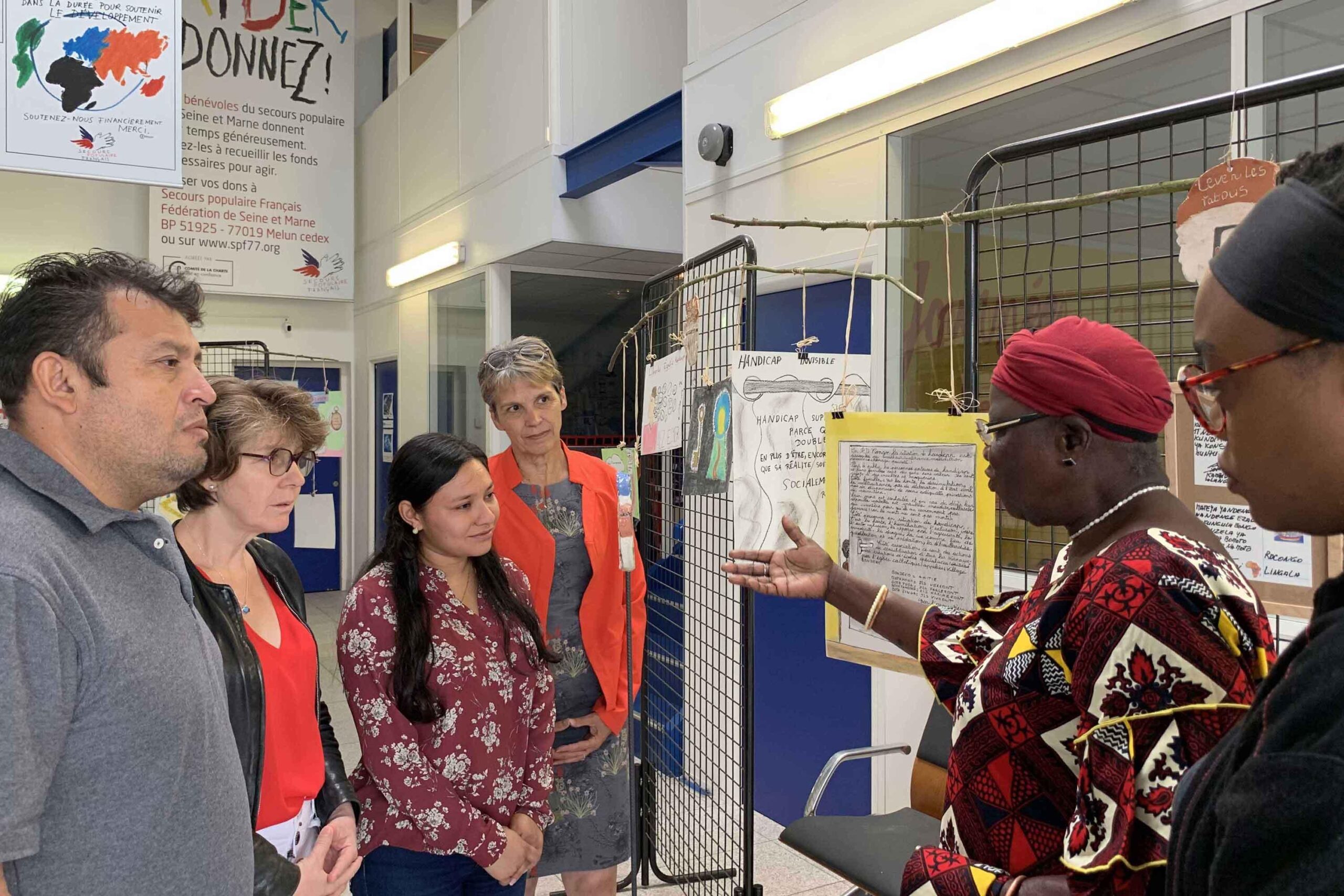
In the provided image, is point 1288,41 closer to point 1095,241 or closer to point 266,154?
point 1095,241

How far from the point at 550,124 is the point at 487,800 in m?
4.69

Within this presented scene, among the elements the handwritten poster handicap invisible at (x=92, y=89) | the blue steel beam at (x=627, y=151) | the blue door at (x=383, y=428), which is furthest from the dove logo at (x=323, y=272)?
the handwritten poster handicap invisible at (x=92, y=89)

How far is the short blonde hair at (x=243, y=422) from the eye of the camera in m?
1.73

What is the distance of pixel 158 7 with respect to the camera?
156 inches

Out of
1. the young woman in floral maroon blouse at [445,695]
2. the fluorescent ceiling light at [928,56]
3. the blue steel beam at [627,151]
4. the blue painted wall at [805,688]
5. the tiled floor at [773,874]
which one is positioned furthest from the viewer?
the blue steel beam at [627,151]

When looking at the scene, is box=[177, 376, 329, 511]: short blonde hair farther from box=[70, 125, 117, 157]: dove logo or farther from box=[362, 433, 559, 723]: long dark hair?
box=[70, 125, 117, 157]: dove logo

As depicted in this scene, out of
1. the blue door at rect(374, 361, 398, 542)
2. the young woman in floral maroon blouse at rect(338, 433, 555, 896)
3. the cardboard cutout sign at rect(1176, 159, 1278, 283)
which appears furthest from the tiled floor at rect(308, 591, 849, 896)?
the blue door at rect(374, 361, 398, 542)

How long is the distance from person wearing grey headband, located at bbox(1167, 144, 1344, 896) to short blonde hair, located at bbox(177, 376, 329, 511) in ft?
5.20

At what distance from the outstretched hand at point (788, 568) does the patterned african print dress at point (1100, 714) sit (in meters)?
0.51

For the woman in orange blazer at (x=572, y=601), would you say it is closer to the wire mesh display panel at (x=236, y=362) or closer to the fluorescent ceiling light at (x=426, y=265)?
the fluorescent ceiling light at (x=426, y=265)

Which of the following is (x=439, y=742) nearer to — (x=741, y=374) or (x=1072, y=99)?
(x=741, y=374)

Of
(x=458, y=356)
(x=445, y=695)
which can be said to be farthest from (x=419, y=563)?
(x=458, y=356)

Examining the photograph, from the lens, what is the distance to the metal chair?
212cm

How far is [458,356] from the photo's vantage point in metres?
7.25
